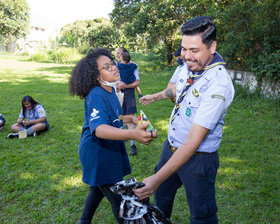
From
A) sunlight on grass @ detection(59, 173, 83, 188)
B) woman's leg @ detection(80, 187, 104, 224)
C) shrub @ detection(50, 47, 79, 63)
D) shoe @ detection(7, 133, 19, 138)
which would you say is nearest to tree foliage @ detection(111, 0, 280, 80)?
sunlight on grass @ detection(59, 173, 83, 188)

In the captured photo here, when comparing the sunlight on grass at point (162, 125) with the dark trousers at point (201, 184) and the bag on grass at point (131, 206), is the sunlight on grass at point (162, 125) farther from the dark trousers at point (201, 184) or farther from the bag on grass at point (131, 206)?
the bag on grass at point (131, 206)

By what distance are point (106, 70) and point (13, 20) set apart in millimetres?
44176

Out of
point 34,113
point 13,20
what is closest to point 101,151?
point 34,113

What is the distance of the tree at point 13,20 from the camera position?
37.6 metres

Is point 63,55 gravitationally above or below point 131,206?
above

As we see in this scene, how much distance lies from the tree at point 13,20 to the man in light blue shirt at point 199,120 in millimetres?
43867

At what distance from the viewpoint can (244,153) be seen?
479cm

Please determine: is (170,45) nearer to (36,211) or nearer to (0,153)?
(0,153)

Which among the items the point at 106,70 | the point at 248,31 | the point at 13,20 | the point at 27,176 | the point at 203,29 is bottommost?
the point at 27,176

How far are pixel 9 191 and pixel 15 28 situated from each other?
4223 cm

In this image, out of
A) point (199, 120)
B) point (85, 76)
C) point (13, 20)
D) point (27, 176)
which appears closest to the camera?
point (199, 120)

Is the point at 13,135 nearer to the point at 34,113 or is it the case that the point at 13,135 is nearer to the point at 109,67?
the point at 34,113

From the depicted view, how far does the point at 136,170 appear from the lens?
4.21m

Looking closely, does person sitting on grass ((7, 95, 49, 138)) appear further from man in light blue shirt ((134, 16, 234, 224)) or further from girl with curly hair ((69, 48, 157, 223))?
man in light blue shirt ((134, 16, 234, 224))
